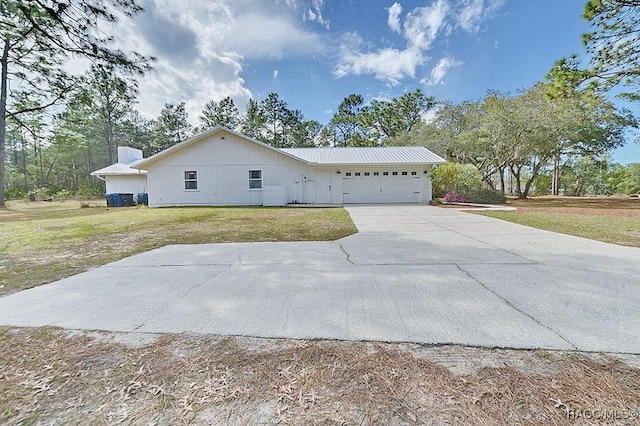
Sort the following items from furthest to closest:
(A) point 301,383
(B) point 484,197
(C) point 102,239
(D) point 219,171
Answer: (B) point 484,197, (D) point 219,171, (C) point 102,239, (A) point 301,383

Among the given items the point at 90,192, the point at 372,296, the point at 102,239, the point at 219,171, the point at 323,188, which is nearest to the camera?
the point at 372,296

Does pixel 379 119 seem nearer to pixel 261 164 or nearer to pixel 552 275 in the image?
pixel 261 164

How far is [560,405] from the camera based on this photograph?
1458mm

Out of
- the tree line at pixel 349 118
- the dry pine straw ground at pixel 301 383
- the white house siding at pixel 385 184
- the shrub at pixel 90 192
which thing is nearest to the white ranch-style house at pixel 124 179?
the tree line at pixel 349 118

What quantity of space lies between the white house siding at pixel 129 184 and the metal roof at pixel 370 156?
34.9ft

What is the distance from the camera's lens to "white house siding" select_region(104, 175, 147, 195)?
1944 centimetres

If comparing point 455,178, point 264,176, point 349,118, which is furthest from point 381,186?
point 349,118

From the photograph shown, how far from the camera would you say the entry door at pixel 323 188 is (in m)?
16.5

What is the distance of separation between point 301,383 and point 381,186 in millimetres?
15717

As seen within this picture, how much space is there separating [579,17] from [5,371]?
12814 millimetres

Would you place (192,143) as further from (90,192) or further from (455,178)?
(90,192)

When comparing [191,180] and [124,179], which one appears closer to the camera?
[191,180]

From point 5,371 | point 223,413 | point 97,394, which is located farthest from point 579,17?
point 5,371

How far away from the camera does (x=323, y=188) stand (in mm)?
16547
